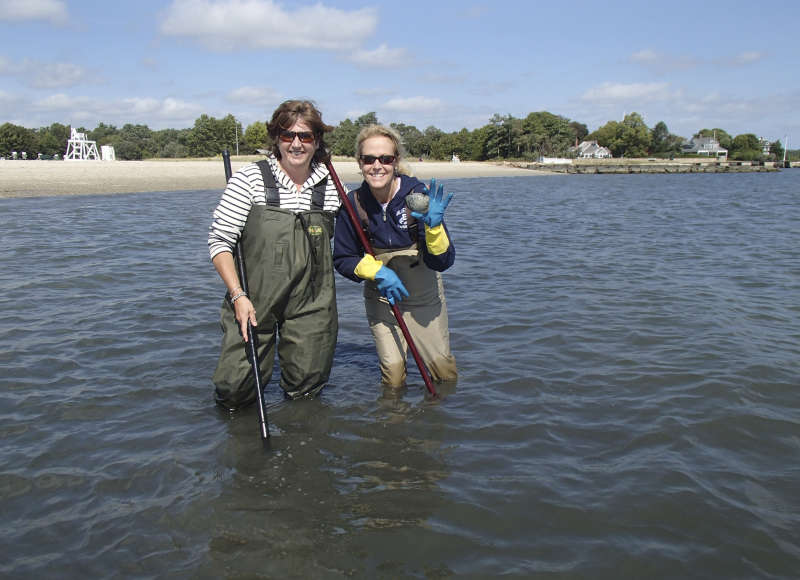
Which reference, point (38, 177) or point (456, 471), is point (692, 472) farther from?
point (38, 177)

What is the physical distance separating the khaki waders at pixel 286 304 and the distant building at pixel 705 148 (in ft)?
505

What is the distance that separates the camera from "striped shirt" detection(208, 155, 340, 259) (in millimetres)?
4332

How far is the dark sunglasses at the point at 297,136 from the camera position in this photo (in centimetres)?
427

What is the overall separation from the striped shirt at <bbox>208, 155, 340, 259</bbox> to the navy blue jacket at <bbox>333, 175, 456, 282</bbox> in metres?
0.38

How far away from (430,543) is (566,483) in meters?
1.11

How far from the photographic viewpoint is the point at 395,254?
4918 mm

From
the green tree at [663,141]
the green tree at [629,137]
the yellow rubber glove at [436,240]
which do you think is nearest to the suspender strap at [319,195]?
the yellow rubber glove at [436,240]

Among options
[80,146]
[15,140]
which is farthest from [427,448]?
[15,140]

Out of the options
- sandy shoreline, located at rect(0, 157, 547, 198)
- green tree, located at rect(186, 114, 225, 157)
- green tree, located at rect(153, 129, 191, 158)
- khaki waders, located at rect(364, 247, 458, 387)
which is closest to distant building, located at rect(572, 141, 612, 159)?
green tree, located at rect(186, 114, 225, 157)

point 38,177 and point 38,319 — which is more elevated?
point 38,177

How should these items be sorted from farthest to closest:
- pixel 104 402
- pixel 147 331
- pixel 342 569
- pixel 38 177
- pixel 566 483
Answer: pixel 38 177 → pixel 147 331 → pixel 104 402 → pixel 566 483 → pixel 342 569

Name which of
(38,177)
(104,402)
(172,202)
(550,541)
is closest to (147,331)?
(104,402)

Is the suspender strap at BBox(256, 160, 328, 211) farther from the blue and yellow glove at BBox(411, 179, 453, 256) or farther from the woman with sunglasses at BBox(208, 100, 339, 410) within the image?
the blue and yellow glove at BBox(411, 179, 453, 256)

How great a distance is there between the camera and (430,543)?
337 cm
